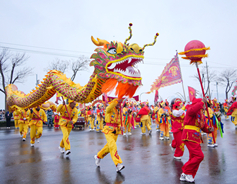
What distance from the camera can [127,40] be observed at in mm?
4836

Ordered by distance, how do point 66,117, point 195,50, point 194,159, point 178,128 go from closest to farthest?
point 194,159
point 195,50
point 178,128
point 66,117

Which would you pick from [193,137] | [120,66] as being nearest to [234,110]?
[193,137]

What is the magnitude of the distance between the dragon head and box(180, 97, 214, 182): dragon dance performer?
49.1 inches

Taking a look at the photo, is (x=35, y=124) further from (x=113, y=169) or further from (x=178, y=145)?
(x=178, y=145)

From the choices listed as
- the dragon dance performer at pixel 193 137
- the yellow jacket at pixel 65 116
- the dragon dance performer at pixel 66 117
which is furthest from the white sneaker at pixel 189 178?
the yellow jacket at pixel 65 116

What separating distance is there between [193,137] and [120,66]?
2062mm

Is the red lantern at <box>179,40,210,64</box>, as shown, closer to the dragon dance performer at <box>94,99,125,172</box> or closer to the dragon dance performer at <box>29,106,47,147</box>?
the dragon dance performer at <box>94,99,125,172</box>

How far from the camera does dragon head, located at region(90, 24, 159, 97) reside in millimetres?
4719

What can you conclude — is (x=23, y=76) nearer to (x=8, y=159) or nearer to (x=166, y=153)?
(x=8, y=159)

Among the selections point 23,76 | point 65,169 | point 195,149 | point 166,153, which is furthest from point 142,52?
point 23,76

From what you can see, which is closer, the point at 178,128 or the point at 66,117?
the point at 178,128

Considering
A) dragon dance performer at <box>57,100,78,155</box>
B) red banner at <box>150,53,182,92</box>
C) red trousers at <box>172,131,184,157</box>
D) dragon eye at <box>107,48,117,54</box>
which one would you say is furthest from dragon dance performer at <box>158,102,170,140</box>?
dragon eye at <box>107,48,117,54</box>

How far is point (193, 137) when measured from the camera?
436 cm

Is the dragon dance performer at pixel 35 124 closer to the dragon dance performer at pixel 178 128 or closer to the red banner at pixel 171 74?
the dragon dance performer at pixel 178 128
